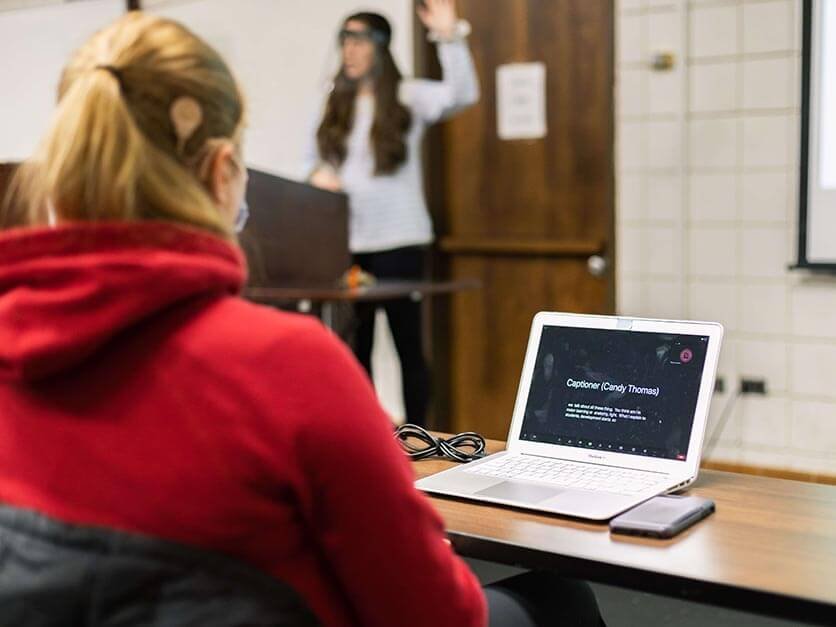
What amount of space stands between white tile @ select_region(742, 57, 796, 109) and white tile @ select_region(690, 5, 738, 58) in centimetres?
9

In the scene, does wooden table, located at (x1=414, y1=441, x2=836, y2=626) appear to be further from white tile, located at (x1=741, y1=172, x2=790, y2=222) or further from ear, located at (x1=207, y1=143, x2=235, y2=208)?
white tile, located at (x1=741, y1=172, x2=790, y2=222)

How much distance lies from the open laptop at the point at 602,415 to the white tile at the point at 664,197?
2420 mm

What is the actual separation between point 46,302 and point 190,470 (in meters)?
0.18

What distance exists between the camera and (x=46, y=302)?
880mm

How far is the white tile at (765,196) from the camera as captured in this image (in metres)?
3.66

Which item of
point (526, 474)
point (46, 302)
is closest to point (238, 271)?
point (46, 302)

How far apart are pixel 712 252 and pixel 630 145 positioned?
1.61 feet

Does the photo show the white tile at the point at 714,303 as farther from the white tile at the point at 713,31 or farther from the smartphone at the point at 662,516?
the smartphone at the point at 662,516

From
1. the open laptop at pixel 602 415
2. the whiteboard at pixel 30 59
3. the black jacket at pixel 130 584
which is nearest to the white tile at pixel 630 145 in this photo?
the open laptop at pixel 602 415

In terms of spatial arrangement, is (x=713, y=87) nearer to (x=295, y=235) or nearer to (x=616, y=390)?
(x=295, y=235)

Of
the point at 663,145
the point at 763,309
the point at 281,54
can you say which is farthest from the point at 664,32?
the point at 281,54

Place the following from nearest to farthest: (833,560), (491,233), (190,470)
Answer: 1. (190,470)
2. (833,560)
3. (491,233)

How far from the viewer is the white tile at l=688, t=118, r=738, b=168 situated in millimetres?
3750

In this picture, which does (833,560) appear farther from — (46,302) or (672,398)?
(46,302)
